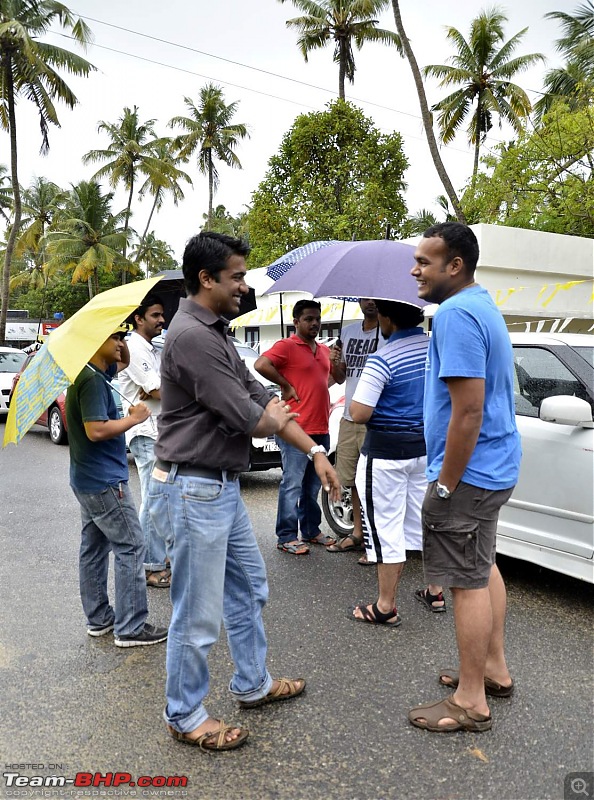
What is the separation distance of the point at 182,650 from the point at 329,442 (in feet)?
10.8

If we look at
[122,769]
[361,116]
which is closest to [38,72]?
[361,116]

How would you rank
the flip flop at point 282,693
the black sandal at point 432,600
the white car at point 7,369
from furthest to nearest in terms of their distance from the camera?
the white car at point 7,369, the black sandal at point 432,600, the flip flop at point 282,693

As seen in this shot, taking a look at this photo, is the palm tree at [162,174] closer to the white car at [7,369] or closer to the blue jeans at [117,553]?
the white car at [7,369]

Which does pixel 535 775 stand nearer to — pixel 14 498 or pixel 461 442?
pixel 461 442

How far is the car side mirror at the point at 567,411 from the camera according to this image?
3729mm

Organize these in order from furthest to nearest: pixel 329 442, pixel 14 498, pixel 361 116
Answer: pixel 361 116, pixel 14 498, pixel 329 442

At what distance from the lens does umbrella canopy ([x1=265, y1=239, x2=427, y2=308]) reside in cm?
428

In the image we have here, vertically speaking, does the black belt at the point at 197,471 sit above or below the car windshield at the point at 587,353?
below

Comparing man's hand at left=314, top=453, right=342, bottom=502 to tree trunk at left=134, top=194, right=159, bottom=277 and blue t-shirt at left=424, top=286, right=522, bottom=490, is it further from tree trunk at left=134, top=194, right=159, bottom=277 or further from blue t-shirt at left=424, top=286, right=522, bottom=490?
tree trunk at left=134, top=194, right=159, bottom=277

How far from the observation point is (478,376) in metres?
2.61

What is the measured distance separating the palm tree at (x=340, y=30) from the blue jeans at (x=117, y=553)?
86.5 ft

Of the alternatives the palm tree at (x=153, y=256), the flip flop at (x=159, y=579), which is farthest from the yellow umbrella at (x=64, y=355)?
the palm tree at (x=153, y=256)

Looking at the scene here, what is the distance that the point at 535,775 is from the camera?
99.0 inches

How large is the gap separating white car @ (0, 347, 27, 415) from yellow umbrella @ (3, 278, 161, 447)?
11956 millimetres
